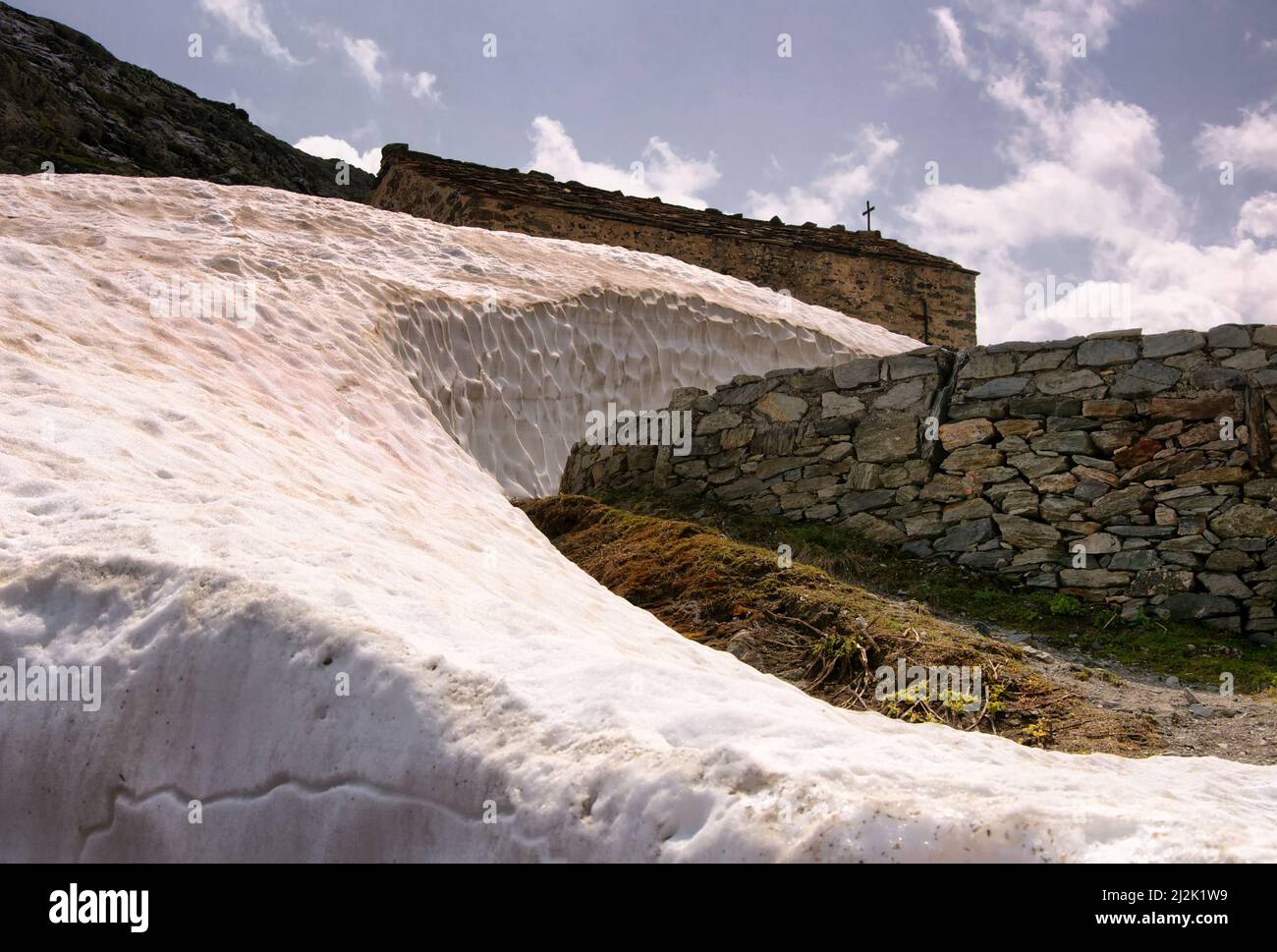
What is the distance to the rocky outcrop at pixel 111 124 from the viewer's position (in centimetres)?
2414

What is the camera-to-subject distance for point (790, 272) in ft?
72.1

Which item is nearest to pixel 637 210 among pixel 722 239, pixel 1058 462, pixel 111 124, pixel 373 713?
pixel 722 239

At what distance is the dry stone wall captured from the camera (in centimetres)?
733

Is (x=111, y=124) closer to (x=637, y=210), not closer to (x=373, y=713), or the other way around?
(x=637, y=210)

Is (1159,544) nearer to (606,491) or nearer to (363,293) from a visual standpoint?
(606,491)

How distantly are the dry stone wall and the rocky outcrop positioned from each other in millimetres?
17583

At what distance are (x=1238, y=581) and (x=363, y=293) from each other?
7790mm

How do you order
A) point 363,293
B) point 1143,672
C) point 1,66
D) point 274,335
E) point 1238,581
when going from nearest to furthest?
point 1143,672 < point 1238,581 < point 274,335 < point 363,293 < point 1,66

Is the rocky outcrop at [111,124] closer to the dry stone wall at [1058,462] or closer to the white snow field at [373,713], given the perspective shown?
the dry stone wall at [1058,462]

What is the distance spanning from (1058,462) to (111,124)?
2829 centimetres

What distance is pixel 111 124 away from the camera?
2817cm

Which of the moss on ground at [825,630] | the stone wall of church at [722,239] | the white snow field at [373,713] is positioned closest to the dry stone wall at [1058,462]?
the moss on ground at [825,630]

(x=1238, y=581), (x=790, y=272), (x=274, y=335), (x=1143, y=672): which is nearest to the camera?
(x=1143, y=672)
